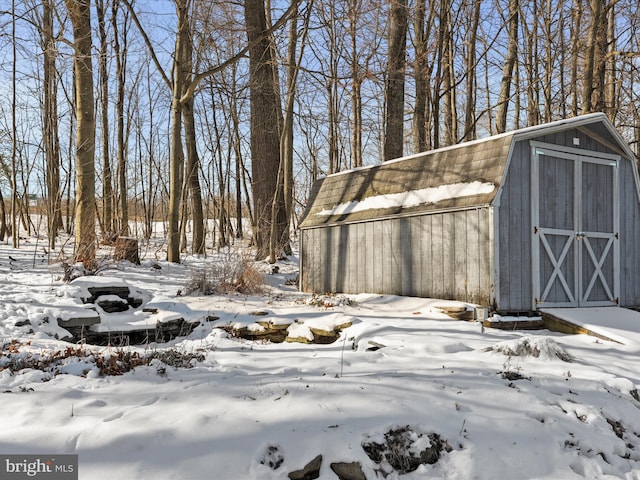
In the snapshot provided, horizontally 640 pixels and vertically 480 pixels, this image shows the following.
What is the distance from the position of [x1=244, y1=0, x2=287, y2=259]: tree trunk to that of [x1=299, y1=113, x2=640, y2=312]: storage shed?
13.8 ft

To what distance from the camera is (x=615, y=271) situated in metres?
8.86

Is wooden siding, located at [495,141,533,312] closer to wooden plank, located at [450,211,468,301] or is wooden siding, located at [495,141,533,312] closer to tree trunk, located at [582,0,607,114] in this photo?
wooden plank, located at [450,211,468,301]

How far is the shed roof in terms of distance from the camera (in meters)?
7.84

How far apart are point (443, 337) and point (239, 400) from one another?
332cm

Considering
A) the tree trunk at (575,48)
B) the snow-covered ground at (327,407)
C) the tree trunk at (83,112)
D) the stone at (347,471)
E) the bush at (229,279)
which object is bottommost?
the stone at (347,471)

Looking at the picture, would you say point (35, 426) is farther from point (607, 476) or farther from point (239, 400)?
point (607, 476)

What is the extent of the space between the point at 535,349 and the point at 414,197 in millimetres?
Result: 4196

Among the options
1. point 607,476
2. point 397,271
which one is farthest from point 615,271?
point 607,476

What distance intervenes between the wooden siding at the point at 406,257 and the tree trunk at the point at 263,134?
314 centimetres

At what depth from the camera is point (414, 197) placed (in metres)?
8.95

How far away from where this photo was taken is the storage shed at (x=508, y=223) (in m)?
7.71

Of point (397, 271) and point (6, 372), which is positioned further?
point (397, 271)

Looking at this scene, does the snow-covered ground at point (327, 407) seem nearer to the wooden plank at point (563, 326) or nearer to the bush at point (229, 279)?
the wooden plank at point (563, 326)

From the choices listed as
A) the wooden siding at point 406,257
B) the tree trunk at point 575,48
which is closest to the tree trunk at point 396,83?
the wooden siding at point 406,257
